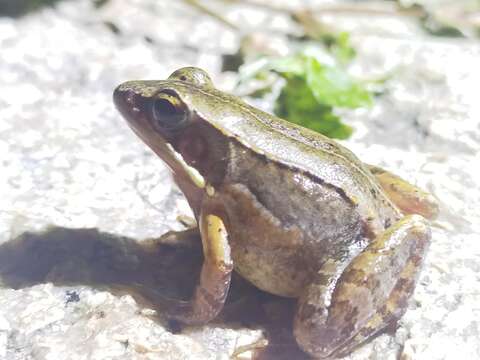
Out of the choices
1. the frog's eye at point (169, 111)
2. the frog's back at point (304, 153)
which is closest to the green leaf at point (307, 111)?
the frog's back at point (304, 153)

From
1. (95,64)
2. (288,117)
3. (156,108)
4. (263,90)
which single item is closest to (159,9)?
(95,64)

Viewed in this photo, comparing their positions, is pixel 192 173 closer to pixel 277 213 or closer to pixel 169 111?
pixel 169 111

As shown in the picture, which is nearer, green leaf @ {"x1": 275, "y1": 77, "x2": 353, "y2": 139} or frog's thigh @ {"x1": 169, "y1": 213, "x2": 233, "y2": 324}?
frog's thigh @ {"x1": 169, "y1": 213, "x2": 233, "y2": 324}

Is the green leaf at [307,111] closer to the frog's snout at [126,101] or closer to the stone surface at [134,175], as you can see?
the stone surface at [134,175]

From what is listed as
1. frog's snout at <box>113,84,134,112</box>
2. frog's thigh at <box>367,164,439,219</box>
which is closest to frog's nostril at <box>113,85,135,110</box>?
frog's snout at <box>113,84,134,112</box>

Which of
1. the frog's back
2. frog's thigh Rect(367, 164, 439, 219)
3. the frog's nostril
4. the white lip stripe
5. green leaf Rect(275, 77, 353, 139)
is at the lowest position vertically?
green leaf Rect(275, 77, 353, 139)

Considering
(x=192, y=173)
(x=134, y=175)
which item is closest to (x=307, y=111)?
(x=134, y=175)

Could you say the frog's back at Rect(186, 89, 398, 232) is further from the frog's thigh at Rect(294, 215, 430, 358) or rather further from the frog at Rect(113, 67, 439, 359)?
the frog's thigh at Rect(294, 215, 430, 358)
